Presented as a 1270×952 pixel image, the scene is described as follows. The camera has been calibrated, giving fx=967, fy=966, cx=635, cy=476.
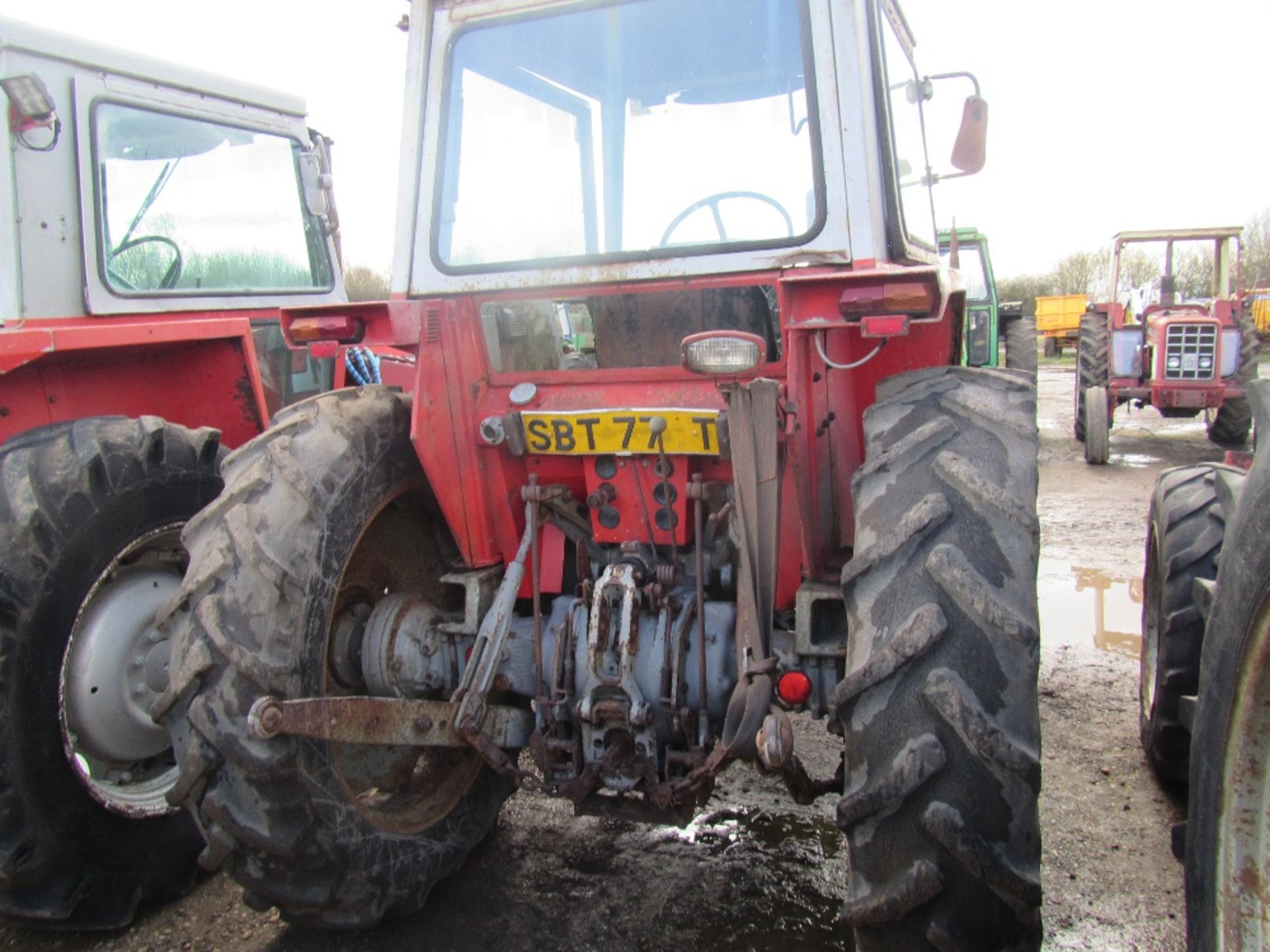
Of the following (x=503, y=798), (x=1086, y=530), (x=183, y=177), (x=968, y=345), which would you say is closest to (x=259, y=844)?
(x=503, y=798)

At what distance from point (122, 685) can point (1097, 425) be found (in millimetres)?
9119

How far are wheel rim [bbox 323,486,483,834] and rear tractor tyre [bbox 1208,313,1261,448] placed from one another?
10.0 metres

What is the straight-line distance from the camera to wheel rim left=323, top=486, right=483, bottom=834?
2.58 m

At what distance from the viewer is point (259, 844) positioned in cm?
210

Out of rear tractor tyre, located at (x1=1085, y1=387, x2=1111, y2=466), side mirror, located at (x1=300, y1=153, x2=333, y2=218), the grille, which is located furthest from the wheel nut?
the grille

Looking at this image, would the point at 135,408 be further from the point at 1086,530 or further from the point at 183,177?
the point at 1086,530

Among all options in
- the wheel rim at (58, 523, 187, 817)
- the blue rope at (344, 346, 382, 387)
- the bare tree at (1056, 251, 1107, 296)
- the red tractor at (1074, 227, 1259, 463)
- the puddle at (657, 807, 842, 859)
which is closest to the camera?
the wheel rim at (58, 523, 187, 817)

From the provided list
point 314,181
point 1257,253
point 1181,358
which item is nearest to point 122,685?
point 314,181

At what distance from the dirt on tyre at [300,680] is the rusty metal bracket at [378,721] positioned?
2.9 inches

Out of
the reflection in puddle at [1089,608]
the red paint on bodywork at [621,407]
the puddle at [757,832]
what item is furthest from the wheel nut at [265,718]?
the reflection in puddle at [1089,608]

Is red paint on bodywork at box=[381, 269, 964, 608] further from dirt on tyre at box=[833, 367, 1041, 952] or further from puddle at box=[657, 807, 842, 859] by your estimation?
puddle at box=[657, 807, 842, 859]

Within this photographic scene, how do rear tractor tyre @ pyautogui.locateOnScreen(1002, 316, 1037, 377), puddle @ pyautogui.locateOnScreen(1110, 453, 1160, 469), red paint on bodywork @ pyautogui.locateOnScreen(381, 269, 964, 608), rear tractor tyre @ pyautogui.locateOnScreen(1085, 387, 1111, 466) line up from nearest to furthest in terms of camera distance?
red paint on bodywork @ pyautogui.locateOnScreen(381, 269, 964, 608)
rear tractor tyre @ pyautogui.locateOnScreen(1085, 387, 1111, 466)
puddle @ pyautogui.locateOnScreen(1110, 453, 1160, 469)
rear tractor tyre @ pyautogui.locateOnScreen(1002, 316, 1037, 377)

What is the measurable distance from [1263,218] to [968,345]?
96.0 ft

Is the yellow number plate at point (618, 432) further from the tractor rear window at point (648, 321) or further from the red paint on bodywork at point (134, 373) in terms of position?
the red paint on bodywork at point (134, 373)
